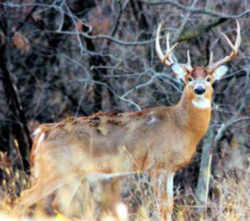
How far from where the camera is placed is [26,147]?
11.1 meters

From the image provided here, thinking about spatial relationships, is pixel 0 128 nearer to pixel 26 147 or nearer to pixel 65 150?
pixel 26 147

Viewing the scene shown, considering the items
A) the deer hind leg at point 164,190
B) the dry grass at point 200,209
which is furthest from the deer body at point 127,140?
the dry grass at point 200,209

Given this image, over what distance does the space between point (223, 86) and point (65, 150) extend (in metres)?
4.17

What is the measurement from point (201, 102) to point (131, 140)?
1112 mm

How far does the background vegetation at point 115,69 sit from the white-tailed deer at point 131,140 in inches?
39.1

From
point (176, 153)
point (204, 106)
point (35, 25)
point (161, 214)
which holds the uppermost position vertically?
point (35, 25)

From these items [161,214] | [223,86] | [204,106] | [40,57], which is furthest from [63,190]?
[40,57]

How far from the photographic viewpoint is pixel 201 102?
26.4 ft

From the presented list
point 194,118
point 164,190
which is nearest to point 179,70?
point 194,118

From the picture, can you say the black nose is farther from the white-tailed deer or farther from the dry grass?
the dry grass

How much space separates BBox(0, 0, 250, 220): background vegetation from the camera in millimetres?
9727

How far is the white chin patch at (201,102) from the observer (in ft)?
26.3

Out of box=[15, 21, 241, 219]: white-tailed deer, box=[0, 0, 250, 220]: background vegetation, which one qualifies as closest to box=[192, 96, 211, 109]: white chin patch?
box=[15, 21, 241, 219]: white-tailed deer

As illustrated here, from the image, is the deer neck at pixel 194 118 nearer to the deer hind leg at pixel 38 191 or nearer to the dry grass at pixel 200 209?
the dry grass at pixel 200 209
